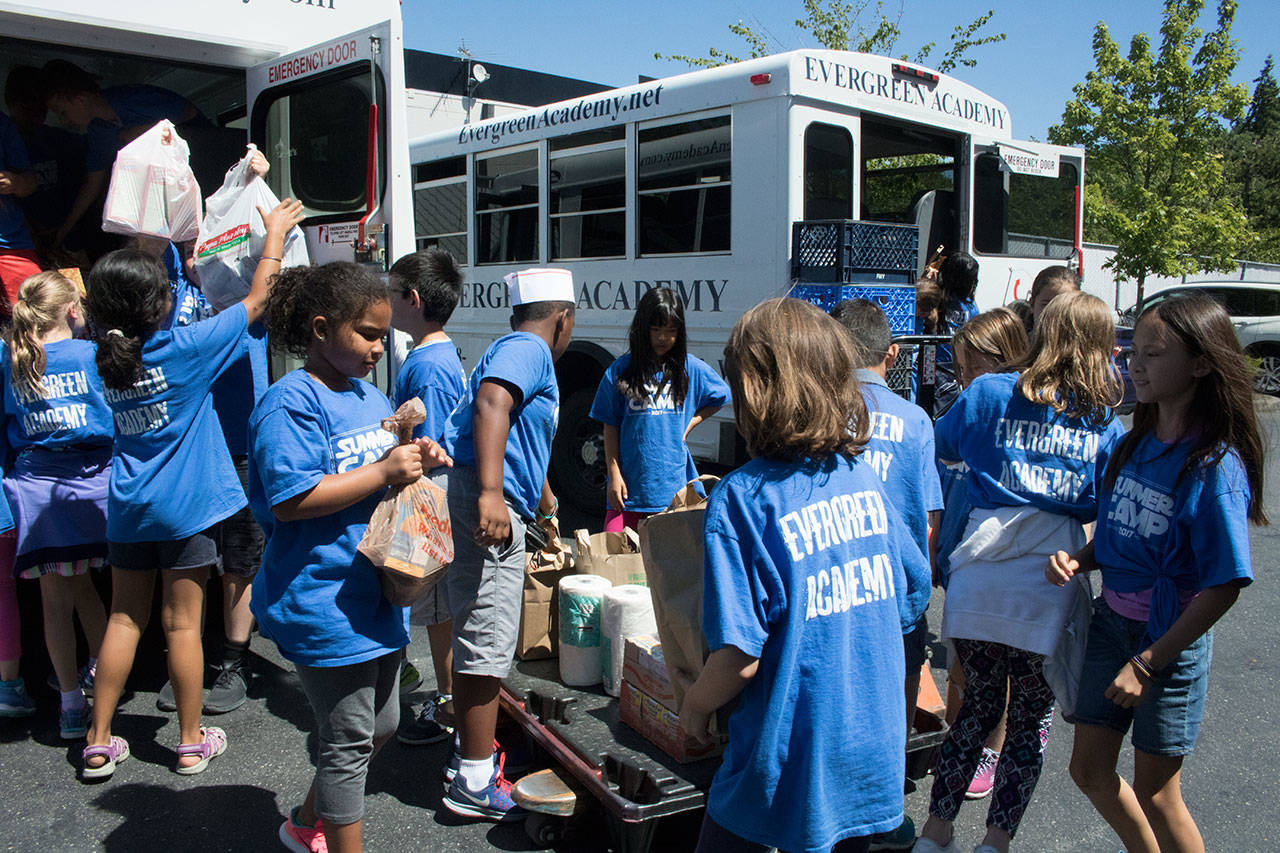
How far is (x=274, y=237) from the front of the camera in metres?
3.60

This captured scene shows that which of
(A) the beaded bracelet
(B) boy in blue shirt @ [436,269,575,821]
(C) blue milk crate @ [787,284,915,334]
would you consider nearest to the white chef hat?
(B) boy in blue shirt @ [436,269,575,821]

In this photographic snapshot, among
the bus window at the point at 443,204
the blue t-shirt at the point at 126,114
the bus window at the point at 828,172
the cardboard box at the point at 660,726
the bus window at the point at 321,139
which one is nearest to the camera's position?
the cardboard box at the point at 660,726

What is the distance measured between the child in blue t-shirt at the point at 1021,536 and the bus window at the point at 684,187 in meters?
3.99

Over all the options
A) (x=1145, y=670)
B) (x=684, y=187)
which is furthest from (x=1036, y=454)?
(x=684, y=187)

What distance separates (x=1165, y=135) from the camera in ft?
57.5

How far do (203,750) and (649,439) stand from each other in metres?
2.02

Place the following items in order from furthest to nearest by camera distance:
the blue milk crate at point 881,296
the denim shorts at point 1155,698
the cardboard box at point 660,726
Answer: the blue milk crate at point 881,296 → the cardboard box at point 660,726 → the denim shorts at point 1155,698

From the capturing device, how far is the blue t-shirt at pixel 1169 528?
2.12 m

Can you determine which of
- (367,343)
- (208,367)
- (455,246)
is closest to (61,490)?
(208,367)

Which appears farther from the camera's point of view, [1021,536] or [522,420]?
[522,420]

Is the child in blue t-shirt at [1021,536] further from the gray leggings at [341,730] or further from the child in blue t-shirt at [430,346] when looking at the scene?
the child in blue t-shirt at [430,346]

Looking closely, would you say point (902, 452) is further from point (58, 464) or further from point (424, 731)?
point (58, 464)

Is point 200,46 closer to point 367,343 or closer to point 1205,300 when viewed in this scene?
point 367,343

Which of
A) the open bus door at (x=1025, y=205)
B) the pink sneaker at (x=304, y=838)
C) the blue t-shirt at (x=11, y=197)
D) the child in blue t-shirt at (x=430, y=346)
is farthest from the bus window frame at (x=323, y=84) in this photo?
the open bus door at (x=1025, y=205)
